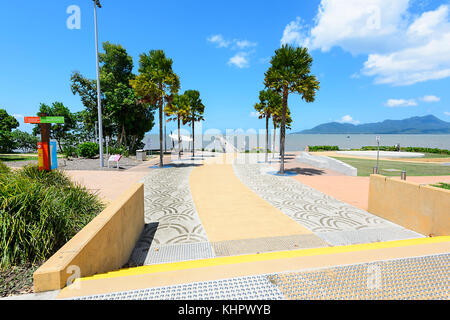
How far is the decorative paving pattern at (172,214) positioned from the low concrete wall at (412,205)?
5.65m

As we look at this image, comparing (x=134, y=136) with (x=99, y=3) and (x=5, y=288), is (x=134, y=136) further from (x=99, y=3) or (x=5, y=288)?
(x=5, y=288)

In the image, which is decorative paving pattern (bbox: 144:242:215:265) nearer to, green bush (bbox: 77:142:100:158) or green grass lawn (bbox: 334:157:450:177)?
green grass lawn (bbox: 334:157:450:177)

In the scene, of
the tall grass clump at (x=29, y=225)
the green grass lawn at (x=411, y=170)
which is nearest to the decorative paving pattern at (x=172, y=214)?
the tall grass clump at (x=29, y=225)

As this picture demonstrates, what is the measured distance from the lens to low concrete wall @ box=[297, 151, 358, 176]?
15.3 meters

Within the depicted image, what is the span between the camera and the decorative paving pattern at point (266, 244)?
4.79 meters

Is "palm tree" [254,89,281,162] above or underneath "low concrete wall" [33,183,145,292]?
above

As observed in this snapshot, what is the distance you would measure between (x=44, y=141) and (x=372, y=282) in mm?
7164

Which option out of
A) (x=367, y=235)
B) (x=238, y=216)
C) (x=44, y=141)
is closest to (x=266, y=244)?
(x=238, y=216)

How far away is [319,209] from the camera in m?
7.68

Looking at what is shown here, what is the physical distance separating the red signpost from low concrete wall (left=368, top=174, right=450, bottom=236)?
964 centimetres

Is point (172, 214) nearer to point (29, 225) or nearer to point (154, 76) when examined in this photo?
point (29, 225)

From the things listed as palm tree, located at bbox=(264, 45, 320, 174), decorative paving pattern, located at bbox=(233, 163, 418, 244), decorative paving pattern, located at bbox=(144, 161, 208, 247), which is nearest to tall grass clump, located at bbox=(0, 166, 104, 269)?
decorative paving pattern, located at bbox=(144, 161, 208, 247)
